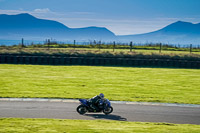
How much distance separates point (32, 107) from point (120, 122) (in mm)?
5411

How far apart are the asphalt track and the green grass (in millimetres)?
1201

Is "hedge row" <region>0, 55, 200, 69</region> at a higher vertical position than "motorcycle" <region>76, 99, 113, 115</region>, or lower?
higher

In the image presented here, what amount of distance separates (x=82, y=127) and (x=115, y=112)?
407 cm

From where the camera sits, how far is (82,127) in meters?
11.2

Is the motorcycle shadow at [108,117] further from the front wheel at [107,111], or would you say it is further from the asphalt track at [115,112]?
the front wheel at [107,111]

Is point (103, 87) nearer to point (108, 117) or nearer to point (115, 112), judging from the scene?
point (115, 112)

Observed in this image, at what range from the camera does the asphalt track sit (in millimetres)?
13766

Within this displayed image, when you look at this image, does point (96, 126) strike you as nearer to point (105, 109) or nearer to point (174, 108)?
point (105, 109)

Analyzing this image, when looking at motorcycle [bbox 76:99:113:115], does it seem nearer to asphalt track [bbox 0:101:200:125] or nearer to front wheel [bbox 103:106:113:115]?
front wheel [bbox 103:106:113:115]

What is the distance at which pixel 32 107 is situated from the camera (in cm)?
1557

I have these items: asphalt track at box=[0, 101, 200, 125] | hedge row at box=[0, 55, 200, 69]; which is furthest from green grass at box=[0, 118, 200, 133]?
hedge row at box=[0, 55, 200, 69]

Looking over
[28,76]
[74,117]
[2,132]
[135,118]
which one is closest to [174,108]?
[135,118]

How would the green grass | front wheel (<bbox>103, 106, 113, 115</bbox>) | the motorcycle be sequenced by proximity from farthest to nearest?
front wheel (<bbox>103, 106, 113, 115</bbox>) < the motorcycle < the green grass

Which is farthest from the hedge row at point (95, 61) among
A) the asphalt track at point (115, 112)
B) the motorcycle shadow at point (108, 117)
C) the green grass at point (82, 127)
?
the green grass at point (82, 127)
